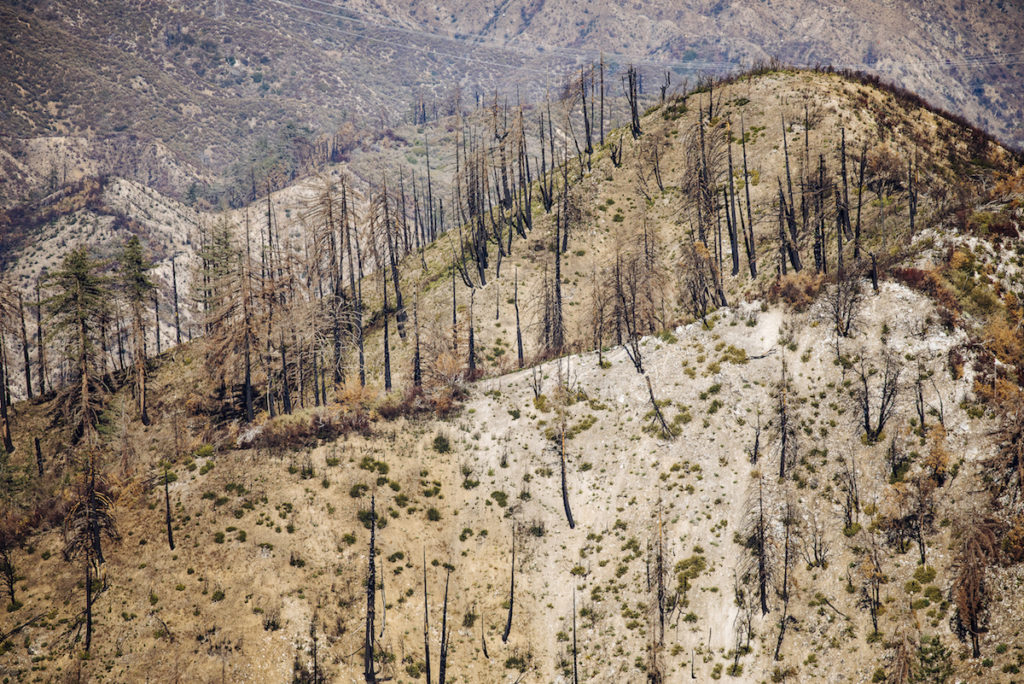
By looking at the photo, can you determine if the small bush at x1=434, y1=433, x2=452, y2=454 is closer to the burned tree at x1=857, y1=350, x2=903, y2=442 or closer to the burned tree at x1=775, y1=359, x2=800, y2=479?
the burned tree at x1=775, y1=359, x2=800, y2=479

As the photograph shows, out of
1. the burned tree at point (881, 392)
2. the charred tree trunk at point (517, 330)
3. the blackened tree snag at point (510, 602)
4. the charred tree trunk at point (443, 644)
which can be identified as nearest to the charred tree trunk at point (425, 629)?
the charred tree trunk at point (443, 644)

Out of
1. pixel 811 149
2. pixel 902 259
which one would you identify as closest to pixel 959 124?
pixel 811 149

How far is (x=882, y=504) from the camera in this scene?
176ft

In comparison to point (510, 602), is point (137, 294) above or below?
above

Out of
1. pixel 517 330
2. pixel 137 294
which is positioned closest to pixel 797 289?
pixel 517 330

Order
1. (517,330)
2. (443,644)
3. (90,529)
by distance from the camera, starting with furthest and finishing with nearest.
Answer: (517,330) < (443,644) < (90,529)

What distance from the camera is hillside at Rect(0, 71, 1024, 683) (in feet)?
160

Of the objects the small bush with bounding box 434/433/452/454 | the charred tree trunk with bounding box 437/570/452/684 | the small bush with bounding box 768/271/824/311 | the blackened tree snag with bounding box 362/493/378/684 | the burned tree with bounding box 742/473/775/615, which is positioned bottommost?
the charred tree trunk with bounding box 437/570/452/684

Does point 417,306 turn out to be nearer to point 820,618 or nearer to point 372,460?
point 372,460

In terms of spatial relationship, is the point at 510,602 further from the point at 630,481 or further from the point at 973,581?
the point at 973,581

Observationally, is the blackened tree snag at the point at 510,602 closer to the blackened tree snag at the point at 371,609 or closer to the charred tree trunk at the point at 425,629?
the charred tree trunk at the point at 425,629

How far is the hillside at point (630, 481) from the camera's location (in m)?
48.8

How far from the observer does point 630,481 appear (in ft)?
203

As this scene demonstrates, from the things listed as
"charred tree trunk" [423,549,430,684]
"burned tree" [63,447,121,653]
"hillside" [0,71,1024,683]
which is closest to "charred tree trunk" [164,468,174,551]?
"hillside" [0,71,1024,683]
